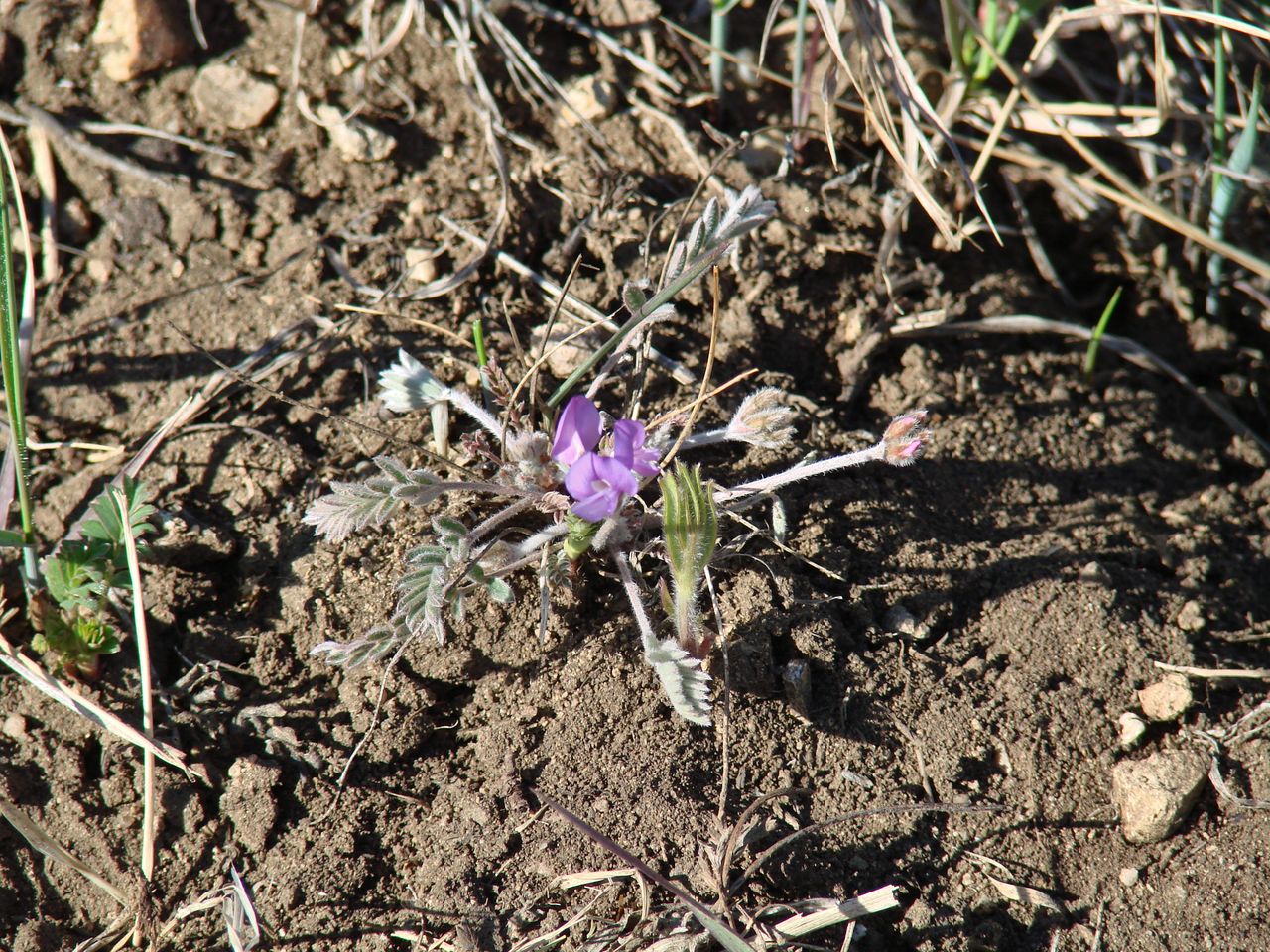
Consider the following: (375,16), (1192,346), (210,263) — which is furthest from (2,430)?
(1192,346)

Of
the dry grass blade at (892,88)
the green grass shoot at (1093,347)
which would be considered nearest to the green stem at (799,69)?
the dry grass blade at (892,88)

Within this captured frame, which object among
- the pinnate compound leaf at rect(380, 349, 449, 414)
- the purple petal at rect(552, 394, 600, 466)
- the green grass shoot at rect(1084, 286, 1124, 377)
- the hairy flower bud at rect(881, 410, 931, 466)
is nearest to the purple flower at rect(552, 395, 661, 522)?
the purple petal at rect(552, 394, 600, 466)

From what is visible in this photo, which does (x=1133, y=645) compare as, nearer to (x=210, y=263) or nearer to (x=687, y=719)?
(x=687, y=719)

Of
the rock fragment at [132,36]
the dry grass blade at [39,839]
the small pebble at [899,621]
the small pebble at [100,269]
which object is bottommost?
the small pebble at [899,621]

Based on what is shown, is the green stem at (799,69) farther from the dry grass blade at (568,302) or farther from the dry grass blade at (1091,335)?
the dry grass blade at (568,302)

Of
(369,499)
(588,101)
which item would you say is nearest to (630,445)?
(369,499)

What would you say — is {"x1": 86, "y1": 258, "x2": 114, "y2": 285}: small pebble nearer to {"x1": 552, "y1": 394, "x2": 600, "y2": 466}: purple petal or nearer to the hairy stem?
{"x1": 552, "y1": 394, "x2": 600, "y2": 466}: purple petal
